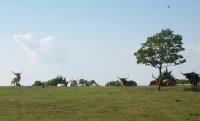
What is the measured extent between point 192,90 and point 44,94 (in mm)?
15268

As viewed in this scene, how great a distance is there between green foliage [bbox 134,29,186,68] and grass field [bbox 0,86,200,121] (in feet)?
10.9

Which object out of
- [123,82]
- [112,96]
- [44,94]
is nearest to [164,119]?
[112,96]

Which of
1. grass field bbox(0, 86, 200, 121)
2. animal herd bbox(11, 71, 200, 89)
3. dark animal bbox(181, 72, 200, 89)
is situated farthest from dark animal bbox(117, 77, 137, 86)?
grass field bbox(0, 86, 200, 121)

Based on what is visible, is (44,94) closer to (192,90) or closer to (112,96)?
(112,96)

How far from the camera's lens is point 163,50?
198 ft

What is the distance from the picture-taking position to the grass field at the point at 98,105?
3988 cm

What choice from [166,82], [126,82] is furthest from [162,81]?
[126,82]

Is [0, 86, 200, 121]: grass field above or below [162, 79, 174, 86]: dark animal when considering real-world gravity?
below

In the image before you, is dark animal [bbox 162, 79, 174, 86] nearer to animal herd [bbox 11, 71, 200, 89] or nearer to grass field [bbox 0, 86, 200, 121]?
animal herd [bbox 11, 71, 200, 89]

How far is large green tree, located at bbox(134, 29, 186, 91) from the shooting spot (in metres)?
60.2

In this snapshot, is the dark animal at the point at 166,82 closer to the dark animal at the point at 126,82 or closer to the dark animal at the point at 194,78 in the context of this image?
the dark animal at the point at 126,82

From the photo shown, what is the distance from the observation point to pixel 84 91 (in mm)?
56531

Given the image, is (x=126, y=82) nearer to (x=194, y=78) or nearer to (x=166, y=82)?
(x=166, y=82)

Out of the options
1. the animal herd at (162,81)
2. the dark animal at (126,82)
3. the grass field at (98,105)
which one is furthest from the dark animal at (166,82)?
the grass field at (98,105)
